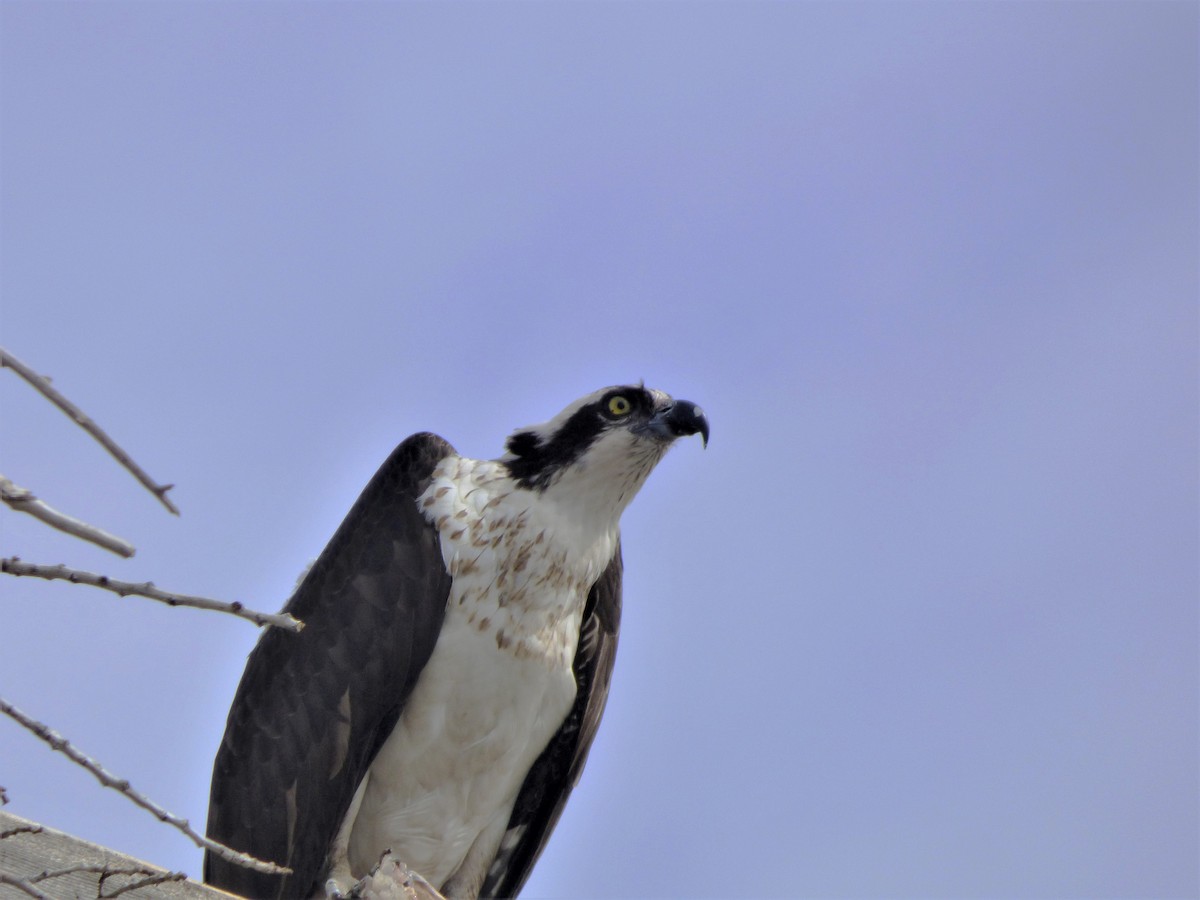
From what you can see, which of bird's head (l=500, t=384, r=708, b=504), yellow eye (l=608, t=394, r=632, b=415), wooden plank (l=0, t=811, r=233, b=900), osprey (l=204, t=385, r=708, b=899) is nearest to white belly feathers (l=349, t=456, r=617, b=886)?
osprey (l=204, t=385, r=708, b=899)

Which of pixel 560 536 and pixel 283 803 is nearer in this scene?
pixel 283 803

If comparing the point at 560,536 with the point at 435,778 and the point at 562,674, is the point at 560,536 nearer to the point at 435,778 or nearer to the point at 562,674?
the point at 562,674

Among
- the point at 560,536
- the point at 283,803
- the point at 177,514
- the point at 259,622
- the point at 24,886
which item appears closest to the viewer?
the point at 177,514

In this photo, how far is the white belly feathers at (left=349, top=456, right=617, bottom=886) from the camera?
6.09 m

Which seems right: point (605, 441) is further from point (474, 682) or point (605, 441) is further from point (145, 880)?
point (145, 880)

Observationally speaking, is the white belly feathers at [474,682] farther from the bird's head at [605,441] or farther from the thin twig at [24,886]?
the thin twig at [24,886]

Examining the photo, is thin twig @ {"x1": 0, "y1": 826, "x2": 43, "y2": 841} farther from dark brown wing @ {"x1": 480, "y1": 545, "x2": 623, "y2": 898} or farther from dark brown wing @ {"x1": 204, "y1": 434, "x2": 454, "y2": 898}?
dark brown wing @ {"x1": 480, "y1": 545, "x2": 623, "y2": 898}

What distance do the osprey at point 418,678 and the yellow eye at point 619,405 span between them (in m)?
0.24

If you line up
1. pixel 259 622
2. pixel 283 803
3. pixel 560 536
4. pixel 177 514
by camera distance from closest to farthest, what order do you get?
pixel 177 514, pixel 259 622, pixel 283 803, pixel 560 536

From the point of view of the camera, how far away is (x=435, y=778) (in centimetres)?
614

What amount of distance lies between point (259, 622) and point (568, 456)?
164 inches

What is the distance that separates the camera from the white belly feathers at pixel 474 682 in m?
6.09

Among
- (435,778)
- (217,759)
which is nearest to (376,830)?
(435,778)

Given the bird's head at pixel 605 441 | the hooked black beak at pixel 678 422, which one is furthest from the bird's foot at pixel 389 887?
the hooked black beak at pixel 678 422
